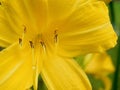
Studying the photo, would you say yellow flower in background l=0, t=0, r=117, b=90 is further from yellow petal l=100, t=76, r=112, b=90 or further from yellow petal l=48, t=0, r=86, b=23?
yellow petal l=100, t=76, r=112, b=90

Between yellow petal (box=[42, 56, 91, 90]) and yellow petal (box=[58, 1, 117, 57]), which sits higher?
yellow petal (box=[58, 1, 117, 57])

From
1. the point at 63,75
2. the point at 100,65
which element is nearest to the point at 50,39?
the point at 63,75

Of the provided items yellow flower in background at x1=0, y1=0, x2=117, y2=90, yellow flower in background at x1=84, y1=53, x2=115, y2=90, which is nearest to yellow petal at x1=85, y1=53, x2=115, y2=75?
yellow flower in background at x1=84, y1=53, x2=115, y2=90

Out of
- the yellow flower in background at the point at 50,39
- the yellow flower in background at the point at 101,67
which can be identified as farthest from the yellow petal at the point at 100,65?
the yellow flower in background at the point at 50,39

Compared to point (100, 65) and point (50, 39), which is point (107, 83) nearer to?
point (100, 65)

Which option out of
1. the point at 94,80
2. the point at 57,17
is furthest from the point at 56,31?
the point at 94,80

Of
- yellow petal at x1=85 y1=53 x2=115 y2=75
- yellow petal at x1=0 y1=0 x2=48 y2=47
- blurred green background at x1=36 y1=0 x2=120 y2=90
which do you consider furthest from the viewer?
yellow petal at x1=85 y1=53 x2=115 y2=75

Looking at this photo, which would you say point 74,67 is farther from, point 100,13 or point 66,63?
point 100,13
